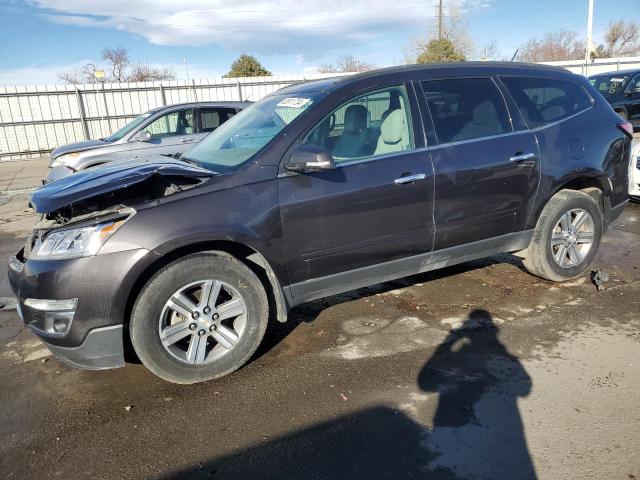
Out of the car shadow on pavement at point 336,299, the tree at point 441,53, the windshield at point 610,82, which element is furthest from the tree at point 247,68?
the car shadow on pavement at point 336,299

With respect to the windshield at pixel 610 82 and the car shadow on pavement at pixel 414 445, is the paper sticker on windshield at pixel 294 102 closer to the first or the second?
the car shadow on pavement at pixel 414 445

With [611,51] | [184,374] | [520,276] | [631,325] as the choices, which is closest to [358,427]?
[184,374]

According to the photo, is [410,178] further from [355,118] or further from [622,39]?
[622,39]

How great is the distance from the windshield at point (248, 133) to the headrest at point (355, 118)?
26 cm

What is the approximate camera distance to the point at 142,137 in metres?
8.88

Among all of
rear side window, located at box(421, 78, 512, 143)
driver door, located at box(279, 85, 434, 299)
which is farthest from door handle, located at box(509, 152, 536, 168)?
driver door, located at box(279, 85, 434, 299)

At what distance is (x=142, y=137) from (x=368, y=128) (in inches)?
252

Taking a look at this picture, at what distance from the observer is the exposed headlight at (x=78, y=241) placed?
9.14 feet

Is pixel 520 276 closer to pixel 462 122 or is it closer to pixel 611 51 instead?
pixel 462 122

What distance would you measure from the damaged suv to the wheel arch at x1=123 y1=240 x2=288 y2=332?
0.01 metres

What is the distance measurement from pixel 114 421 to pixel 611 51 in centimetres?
6511

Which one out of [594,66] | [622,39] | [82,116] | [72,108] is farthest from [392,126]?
[622,39]

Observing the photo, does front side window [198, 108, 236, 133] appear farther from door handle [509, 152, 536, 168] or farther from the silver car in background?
door handle [509, 152, 536, 168]

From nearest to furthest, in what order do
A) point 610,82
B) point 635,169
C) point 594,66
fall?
point 635,169 < point 610,82 < point 594,66
